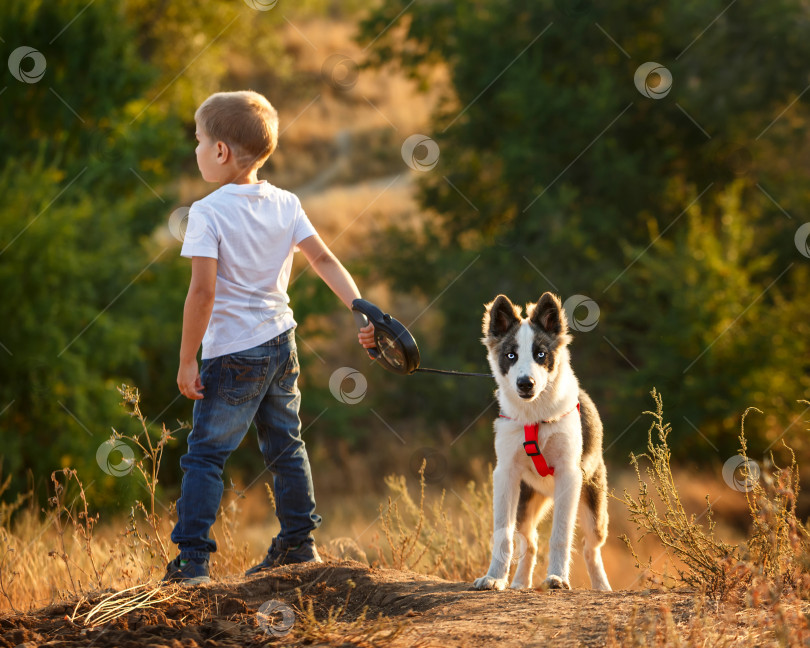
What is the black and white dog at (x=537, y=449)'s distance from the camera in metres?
4.55

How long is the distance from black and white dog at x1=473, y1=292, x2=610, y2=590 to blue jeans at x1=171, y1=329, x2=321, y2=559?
115 centimetres

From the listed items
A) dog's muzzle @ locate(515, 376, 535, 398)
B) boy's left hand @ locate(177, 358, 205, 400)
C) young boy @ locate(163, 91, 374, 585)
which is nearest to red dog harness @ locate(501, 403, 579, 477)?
dog's muzzle @ locate(515, 376, 535, 398)

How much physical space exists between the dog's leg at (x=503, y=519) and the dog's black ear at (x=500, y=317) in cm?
79

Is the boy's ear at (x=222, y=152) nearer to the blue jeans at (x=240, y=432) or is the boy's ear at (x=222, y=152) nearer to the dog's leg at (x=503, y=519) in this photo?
the blue jeans at (x=240, y=432)

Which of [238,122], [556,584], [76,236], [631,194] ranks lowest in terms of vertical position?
[556,584]

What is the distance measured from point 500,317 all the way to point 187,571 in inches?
86.0

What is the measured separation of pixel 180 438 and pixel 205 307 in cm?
1163

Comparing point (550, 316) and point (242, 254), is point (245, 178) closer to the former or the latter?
point (242, 254)

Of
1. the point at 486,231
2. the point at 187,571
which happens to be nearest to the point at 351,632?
the point at 187,571

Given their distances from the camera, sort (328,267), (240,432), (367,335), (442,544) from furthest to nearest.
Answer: (442,544) < (328,267) < (367,335) < (240,432)

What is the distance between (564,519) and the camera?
457 centimetres

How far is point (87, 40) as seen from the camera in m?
15.5

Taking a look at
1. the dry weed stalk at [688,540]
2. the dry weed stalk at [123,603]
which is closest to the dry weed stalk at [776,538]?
the dry weed stalk at [688,540]

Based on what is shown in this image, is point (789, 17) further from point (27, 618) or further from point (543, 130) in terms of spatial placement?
point (27, 618)
